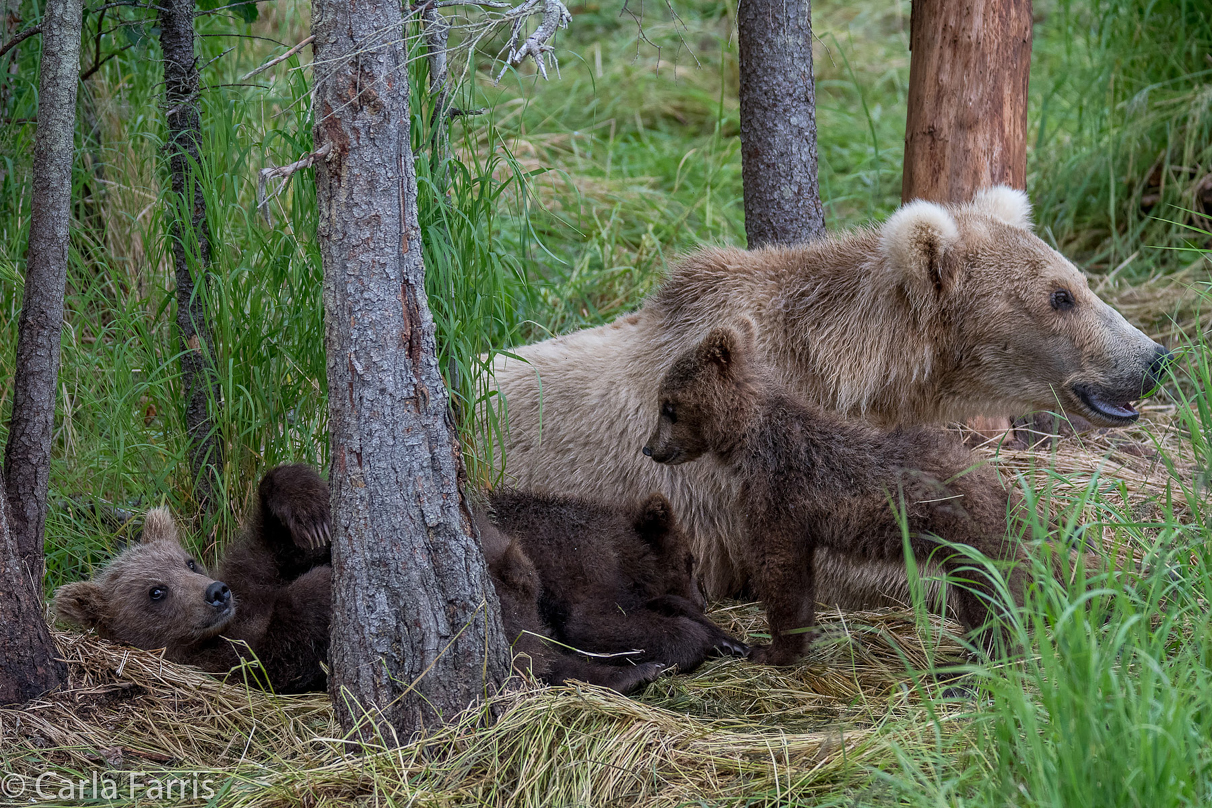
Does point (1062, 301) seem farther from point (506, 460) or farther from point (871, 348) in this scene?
point (506, 460)

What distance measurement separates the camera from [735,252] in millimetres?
4250

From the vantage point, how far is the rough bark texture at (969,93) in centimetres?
463

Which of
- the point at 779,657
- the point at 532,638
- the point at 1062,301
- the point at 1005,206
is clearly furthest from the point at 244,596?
the point at 1005,206

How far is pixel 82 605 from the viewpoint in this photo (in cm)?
342

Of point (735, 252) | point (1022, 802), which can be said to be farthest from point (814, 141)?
point (1022, 802)

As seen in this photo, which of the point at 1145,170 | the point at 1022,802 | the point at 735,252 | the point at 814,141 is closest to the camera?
the point at 1022,802

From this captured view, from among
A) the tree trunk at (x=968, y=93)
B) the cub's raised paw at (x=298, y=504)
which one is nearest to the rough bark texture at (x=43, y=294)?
the cub's raised paw at (x=298, y=504)

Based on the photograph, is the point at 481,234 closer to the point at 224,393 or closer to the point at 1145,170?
the point at 224,393

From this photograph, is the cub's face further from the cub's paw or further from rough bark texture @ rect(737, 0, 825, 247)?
rough bark texture @ rect(737, 0, 825, 247)

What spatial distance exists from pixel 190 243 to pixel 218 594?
4.20ft

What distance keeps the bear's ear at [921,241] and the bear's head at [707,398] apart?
77 cm

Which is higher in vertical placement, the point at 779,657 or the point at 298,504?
the point at 298,504

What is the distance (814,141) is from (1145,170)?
10.0 ft

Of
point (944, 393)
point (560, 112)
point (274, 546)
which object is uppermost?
point (560, 112)
